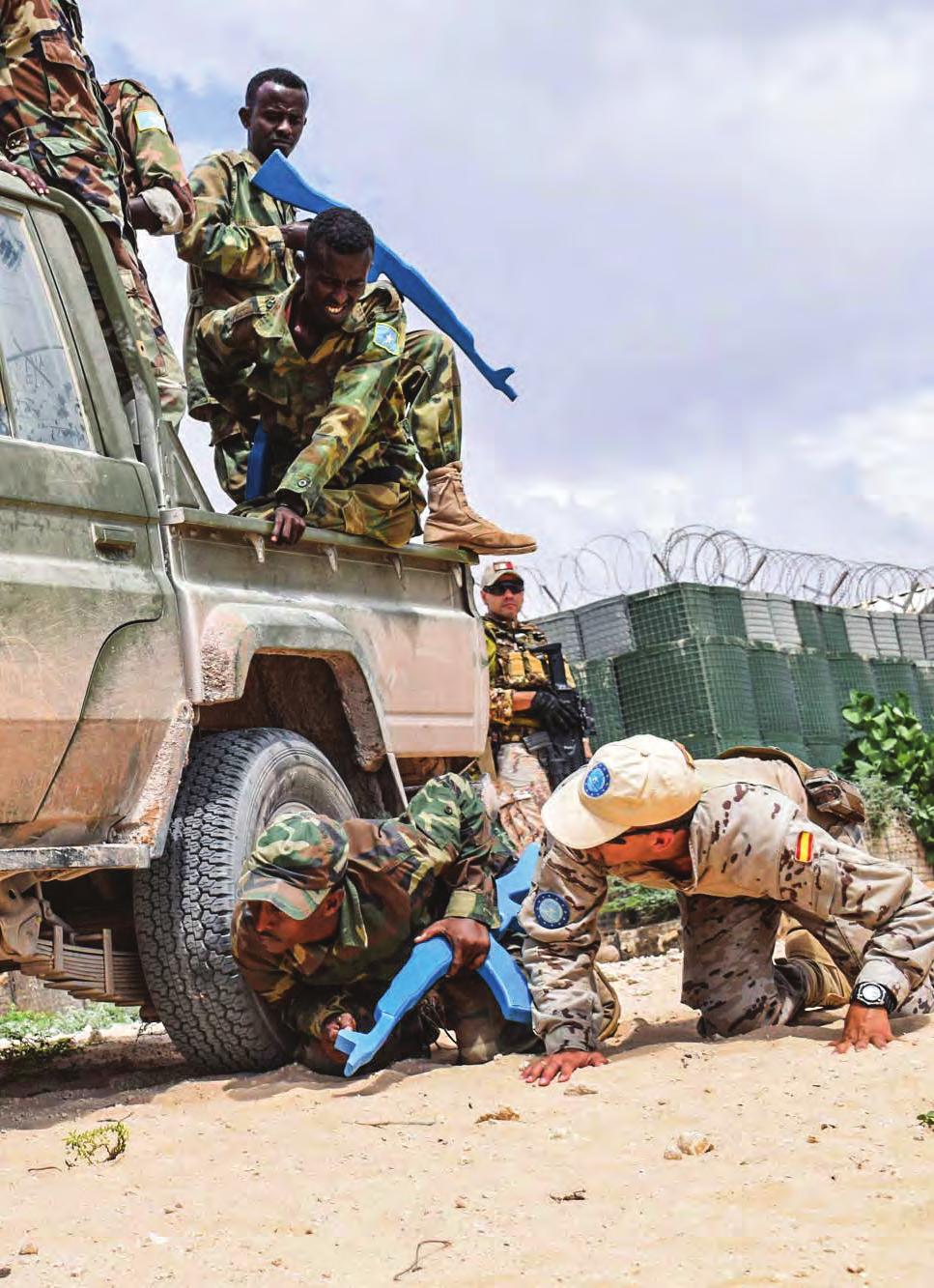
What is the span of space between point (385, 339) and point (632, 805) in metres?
1.95

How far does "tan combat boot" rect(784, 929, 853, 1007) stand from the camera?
4.42 m

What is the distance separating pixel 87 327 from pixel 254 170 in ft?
7.41

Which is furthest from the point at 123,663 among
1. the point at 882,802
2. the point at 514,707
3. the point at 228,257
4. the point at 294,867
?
the point at 882,802

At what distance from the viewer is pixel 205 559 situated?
163 inches

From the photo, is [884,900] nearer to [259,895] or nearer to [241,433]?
[259,895]

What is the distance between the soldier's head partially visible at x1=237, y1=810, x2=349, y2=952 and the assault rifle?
4093 mm

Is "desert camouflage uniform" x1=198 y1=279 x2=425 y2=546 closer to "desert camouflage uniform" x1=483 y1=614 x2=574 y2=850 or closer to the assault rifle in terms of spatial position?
"desert camouflage uniform" x1=483 y1=614 x2=574 y2=850

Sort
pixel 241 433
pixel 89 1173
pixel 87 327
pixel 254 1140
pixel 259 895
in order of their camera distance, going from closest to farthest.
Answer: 1. pixel 89 1173
2. pixel 254 1140
3. pixel 259 895
4. pixel 87 327
5. pixel 241 433

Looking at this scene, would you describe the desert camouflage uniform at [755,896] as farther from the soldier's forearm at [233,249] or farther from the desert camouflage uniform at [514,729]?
the desert camouflage uniform at [514,729]

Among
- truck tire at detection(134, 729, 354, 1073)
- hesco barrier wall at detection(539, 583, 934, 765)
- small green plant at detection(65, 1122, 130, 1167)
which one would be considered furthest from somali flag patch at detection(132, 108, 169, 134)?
hesco barrier wall at detection(539, 583, 934, 765)

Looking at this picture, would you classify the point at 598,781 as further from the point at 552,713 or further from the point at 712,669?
the point at 712,669

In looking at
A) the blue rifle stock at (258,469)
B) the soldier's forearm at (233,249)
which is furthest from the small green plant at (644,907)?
the soldier's forearm at (233,249)

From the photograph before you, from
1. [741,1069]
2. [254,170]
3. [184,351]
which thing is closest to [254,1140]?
[741,1069]

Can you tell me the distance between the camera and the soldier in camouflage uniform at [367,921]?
3.83 metres
